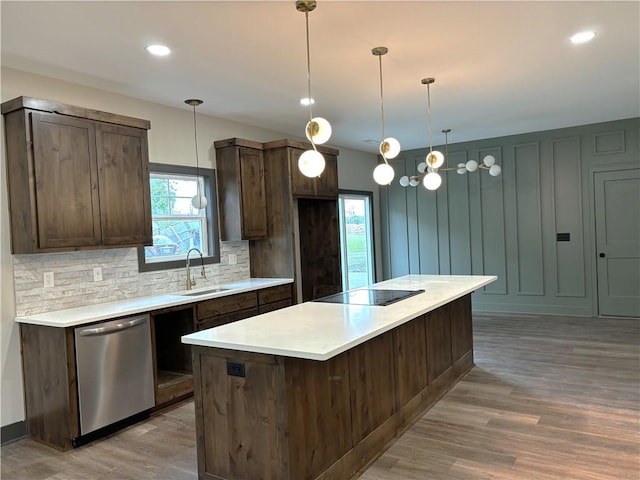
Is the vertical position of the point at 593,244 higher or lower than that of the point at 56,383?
higher

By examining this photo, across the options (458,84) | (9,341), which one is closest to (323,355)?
(9,341)

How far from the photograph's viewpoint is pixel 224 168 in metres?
4.95

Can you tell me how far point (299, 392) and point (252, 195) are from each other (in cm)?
305

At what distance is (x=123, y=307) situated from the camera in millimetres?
3512

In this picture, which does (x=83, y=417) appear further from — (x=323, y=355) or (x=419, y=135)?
(x=419, y=135)

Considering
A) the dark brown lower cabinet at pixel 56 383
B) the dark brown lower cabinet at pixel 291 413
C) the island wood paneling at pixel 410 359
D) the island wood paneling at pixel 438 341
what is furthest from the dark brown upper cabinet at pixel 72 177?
the island wood paneling at pixel 438 341

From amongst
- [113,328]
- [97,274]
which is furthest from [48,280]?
[113,328]

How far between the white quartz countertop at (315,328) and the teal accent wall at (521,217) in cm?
397

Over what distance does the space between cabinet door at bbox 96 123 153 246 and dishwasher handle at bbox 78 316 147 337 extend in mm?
646

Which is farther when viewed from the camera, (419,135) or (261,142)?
(419,135)

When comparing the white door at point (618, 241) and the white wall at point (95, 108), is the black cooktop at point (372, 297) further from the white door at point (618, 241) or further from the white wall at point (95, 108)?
the white door at point (618, 241)

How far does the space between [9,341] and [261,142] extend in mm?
3314

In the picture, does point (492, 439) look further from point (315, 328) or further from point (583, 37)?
point (583, 37)

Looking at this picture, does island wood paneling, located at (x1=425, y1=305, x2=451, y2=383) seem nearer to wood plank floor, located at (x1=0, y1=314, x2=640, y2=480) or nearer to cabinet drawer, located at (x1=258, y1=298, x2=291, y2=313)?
wood plank floor, located at (x1=0, y1=314, x2=640, y2=480)
